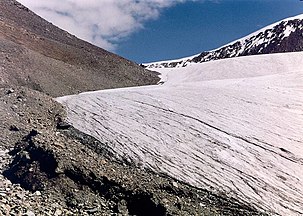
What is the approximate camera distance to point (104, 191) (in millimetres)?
11266

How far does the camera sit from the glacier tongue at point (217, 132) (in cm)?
1226

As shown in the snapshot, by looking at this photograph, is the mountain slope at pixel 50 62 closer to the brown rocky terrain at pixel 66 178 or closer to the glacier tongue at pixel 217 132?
the glacier tongue at pixel 217 132

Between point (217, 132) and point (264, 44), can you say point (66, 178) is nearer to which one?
point (217, 132)

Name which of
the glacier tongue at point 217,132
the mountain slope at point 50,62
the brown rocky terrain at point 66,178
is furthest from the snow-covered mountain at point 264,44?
the brown rocky terrain at point 66,178

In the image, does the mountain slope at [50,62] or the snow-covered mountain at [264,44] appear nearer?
the mountain slope at [50,62]

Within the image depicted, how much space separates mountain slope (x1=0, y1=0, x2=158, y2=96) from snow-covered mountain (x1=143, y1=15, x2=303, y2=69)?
4412 cm

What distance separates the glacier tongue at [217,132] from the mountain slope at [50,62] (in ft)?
13.8

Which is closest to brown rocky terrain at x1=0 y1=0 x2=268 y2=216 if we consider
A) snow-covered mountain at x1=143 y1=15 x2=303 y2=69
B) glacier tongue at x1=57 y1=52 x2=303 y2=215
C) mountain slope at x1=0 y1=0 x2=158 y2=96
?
glacier tongue at x1=57 y1=52 x2=303 y2=215

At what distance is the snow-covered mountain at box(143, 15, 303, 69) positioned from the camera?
90.0 meters

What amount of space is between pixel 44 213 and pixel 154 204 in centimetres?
281

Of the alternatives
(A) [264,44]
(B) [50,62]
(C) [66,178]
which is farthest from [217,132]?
(A) [264,44]

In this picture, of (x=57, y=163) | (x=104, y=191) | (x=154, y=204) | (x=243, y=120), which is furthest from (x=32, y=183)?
(x=243, y=120)

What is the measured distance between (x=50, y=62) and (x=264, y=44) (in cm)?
7433

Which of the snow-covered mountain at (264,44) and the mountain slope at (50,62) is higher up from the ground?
the snow-covered mountain at (264,44)
